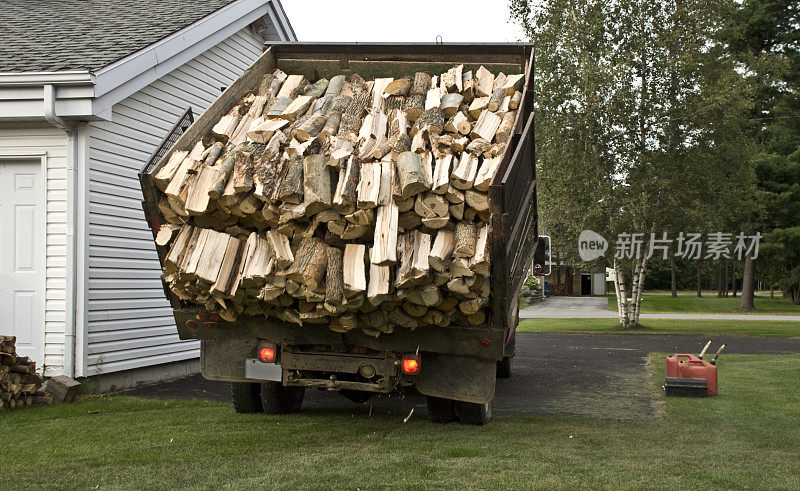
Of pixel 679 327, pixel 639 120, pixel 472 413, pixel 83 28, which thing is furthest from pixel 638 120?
pixel 472 413

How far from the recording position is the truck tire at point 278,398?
725 cm

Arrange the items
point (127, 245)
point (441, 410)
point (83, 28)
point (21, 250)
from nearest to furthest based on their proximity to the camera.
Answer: point (441, 410), point (21, 250), point (127, 245), point (83, 28)

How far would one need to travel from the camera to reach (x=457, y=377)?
6332mm

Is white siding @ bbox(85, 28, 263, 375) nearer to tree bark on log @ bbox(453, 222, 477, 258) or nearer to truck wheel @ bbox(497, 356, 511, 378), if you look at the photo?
truck wheel @ bbox(497, 356, 511, 378)

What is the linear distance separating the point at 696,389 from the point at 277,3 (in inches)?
377

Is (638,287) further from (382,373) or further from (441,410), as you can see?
(382,373)

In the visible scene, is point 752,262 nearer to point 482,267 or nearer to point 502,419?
point 502,419

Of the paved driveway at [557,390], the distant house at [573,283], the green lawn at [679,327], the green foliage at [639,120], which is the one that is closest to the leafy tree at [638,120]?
the green foliage at [639,120]

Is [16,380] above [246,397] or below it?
above

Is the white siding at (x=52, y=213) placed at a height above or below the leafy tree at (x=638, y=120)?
below

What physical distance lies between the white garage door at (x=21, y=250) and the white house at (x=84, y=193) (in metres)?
0.01

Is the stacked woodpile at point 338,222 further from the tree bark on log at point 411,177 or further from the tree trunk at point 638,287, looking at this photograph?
the tree trunk at point 638,287

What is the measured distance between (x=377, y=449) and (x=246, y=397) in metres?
1.88

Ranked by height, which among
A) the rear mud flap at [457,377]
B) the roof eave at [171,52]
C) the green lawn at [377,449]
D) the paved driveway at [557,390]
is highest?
the roof eave at [171,52]
